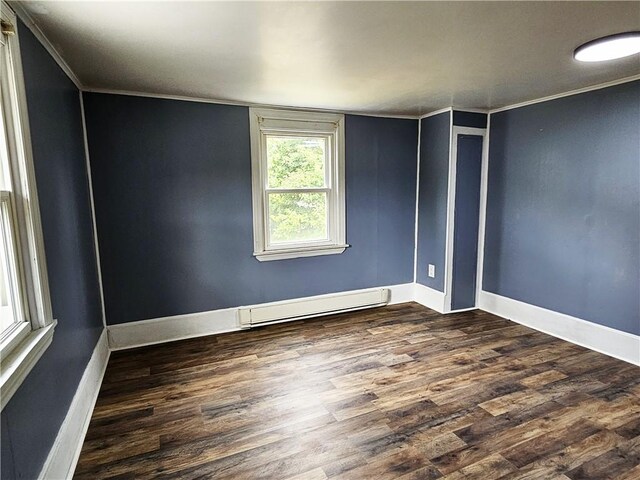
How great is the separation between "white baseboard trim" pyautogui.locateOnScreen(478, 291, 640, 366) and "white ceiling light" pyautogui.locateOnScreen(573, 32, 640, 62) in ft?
6.76

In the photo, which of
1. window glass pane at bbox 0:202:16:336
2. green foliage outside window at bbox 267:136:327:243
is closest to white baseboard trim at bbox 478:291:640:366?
green foliage outside window at bbox 267:136:327:243

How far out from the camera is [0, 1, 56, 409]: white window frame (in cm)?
144

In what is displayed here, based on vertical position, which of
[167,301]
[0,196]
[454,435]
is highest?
[0,196]

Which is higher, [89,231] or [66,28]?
[66,28]

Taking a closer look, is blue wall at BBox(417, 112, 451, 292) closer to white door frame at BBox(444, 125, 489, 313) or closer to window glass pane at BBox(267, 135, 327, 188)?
white door frame at BBox(444, 125, 489, 313)

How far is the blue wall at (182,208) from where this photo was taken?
3072 millimetres

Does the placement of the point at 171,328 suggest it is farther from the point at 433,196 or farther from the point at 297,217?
the point at 433,196

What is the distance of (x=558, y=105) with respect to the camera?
3.23 metres

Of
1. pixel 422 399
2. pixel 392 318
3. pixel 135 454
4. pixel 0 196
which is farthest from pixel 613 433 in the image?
pixel 0 196

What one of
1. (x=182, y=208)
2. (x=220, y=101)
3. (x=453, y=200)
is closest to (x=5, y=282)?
(x=182, y=208)

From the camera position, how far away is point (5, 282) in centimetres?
149

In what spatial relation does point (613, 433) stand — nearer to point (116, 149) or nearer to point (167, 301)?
point (167, 301)

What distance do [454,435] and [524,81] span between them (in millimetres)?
2536

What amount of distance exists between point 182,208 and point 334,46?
1.97 m
